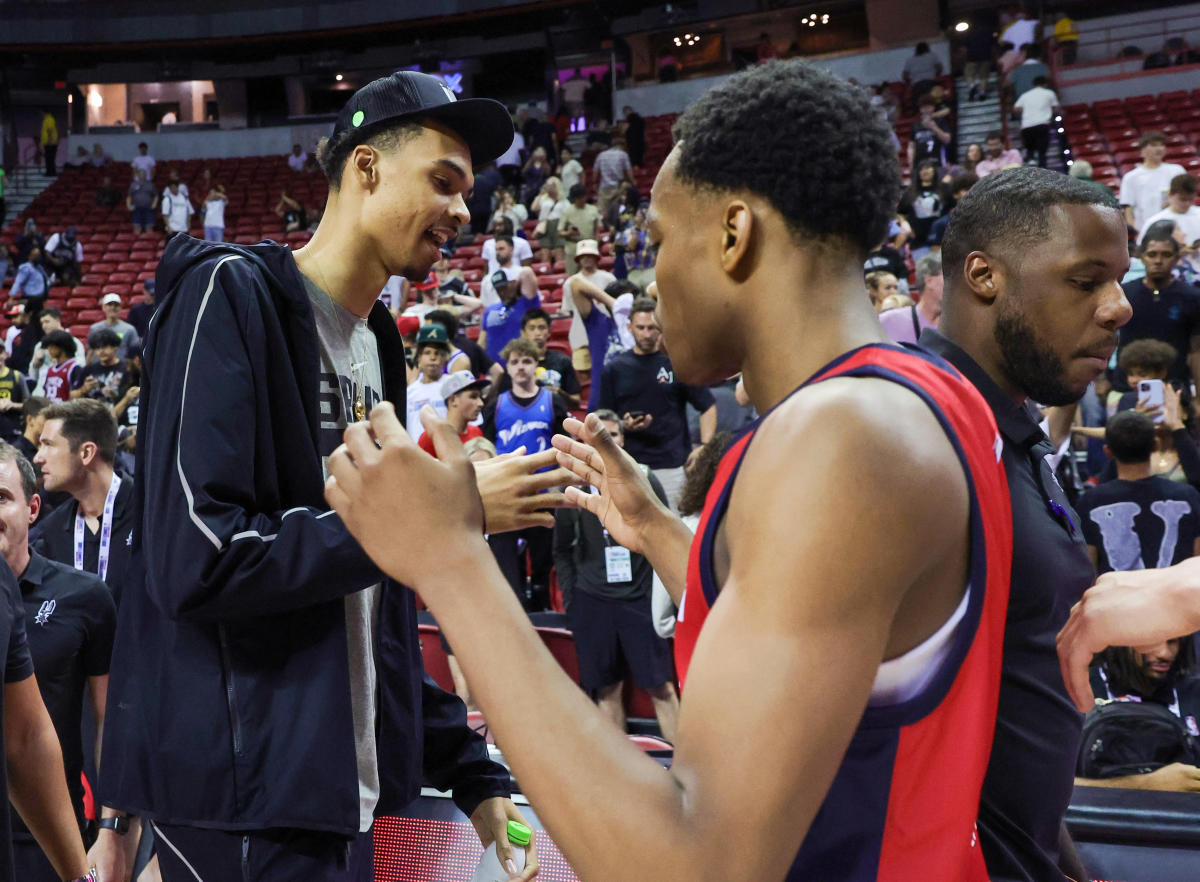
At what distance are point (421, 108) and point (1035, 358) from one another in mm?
1149

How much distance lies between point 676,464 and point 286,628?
5205mm

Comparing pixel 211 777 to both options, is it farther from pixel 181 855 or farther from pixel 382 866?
pixel 382 866

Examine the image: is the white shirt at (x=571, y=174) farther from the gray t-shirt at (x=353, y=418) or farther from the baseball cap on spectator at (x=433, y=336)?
the gray t-shirt at (x=353, y=418)

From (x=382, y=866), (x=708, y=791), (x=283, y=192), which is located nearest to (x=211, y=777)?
(x=708, y=791)

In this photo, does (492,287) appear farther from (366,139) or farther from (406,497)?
(406,497)

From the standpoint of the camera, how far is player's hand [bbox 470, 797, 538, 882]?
2.04 m

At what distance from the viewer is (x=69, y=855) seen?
2.21 meters

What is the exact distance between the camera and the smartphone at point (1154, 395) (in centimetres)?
561

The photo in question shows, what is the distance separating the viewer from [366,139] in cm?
211

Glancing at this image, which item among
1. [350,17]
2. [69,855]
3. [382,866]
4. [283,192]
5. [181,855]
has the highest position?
[350,17]

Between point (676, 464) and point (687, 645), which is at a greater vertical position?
point (687, 645)

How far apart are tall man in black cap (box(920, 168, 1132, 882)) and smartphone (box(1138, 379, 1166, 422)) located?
3.99m

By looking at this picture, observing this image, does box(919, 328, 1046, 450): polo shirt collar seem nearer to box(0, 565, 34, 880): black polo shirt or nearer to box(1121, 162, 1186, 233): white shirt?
box(0, 565, 34, 880): black polo shirt

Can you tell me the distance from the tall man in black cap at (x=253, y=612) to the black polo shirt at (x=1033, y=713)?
2.28 ft
